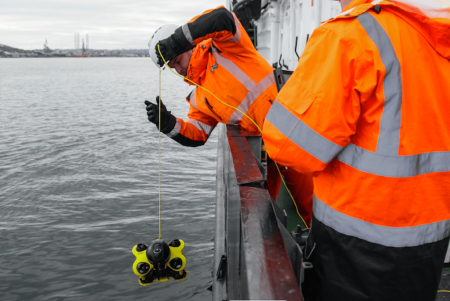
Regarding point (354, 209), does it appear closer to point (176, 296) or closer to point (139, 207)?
point (176, 296)

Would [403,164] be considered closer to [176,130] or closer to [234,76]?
[234,76]

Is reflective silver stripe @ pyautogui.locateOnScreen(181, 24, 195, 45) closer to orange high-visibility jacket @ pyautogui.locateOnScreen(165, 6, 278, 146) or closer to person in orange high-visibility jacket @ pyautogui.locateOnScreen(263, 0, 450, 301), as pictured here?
orange high-visibility jacket @ pyautogui.locateOnScreen(165, 6, 278, 146)

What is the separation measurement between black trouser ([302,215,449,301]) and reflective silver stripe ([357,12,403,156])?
436 mm

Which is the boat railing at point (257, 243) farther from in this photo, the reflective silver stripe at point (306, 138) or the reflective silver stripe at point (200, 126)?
the reflective silver stripe at point (200, 126)

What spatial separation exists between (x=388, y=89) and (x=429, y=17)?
28cm

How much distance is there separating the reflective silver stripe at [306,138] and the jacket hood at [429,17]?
48 centimetres

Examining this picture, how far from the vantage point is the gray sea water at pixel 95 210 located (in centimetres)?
555

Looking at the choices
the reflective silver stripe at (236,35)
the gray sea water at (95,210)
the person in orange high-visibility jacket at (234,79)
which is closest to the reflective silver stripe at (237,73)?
the person in orange high-visibility jacket at (234,79)

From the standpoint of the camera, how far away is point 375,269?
1.50 metres

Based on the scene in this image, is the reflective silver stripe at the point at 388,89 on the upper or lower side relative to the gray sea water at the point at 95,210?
upper

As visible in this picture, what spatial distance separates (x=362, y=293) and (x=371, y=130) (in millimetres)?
727

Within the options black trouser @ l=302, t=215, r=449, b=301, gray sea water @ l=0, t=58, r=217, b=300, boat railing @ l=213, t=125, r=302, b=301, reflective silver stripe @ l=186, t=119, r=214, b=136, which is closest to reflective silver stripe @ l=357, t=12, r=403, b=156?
black trouser @ l=302, t=215, r=449, b=301

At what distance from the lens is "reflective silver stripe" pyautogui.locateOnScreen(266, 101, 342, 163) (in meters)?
1.42

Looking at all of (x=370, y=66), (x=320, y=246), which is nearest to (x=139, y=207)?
(x=320, y=246)
